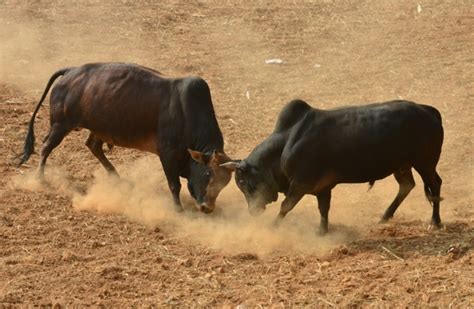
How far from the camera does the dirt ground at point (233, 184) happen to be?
715 centimetres

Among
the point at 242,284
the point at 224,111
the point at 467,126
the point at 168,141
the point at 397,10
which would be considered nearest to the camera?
the point at 242,284

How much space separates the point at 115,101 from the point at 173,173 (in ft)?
3.77

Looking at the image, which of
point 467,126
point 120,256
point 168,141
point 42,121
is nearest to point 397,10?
point 467,126

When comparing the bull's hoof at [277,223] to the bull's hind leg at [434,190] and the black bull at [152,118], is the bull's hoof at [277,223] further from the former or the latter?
the bull's hind leg at [434,190]

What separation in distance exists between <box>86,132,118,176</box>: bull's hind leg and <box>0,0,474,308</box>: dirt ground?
0.20 metres

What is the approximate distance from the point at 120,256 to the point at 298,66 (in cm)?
828

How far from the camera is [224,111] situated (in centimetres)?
1307

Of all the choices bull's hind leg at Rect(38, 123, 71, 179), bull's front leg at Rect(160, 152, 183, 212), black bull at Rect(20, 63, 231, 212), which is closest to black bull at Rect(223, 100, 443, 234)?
black bull at Rect(20, 63, 231, 212)

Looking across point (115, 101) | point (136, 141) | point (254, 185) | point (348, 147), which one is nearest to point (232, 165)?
point (254, 185)

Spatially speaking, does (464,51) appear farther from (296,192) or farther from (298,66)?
(296,192)

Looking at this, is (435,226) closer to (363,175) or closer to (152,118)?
(363,175)

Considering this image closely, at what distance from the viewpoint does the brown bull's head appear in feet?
30.1

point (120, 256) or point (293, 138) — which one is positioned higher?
point (293, 138)

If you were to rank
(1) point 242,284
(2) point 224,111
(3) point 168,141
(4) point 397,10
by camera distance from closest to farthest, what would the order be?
(1) point 242,284
(3) point 168,141
(2) point 224,111
(4) point 397,10
